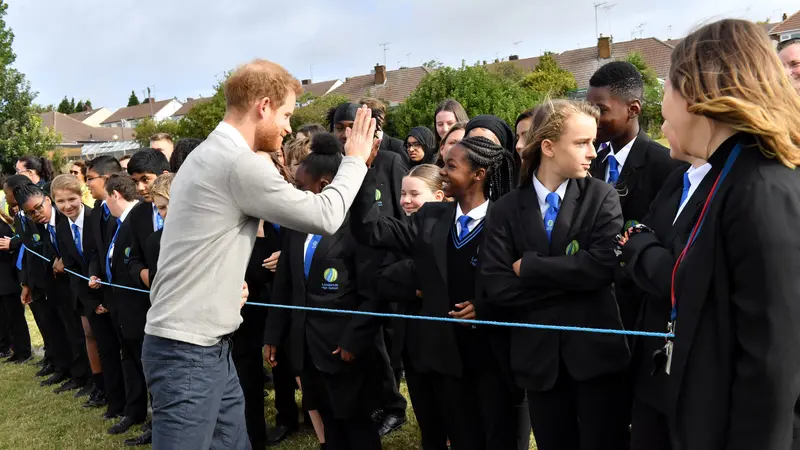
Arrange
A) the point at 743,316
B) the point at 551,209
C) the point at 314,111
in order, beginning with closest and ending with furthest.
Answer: the point at 743,316 → the point at 551,209 → the point at 314,111

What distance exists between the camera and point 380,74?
67.4 m

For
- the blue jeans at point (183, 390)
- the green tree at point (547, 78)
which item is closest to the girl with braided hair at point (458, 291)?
the blue jeans at point (183, 390)

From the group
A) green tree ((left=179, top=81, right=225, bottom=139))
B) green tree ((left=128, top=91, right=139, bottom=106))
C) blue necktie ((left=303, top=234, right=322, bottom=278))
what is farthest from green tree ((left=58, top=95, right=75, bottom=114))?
blue necktie ((left=303, top=234, right=322, bottom=278))

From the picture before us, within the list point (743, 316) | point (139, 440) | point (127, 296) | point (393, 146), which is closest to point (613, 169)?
point (743, 316)

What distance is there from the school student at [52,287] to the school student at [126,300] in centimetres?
162

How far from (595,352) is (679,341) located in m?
1.19

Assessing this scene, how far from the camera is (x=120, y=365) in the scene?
6.91m

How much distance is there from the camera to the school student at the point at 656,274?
8.68ft

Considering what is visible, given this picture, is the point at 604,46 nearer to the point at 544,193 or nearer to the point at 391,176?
the point at 391,176

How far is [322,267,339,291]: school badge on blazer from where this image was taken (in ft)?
14.6

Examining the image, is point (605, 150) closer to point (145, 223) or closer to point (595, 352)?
point (595, 352)

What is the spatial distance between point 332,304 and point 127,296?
247cm

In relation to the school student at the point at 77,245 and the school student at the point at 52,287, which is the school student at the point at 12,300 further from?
the school student at the point at 77,245

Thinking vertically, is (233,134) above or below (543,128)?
above
